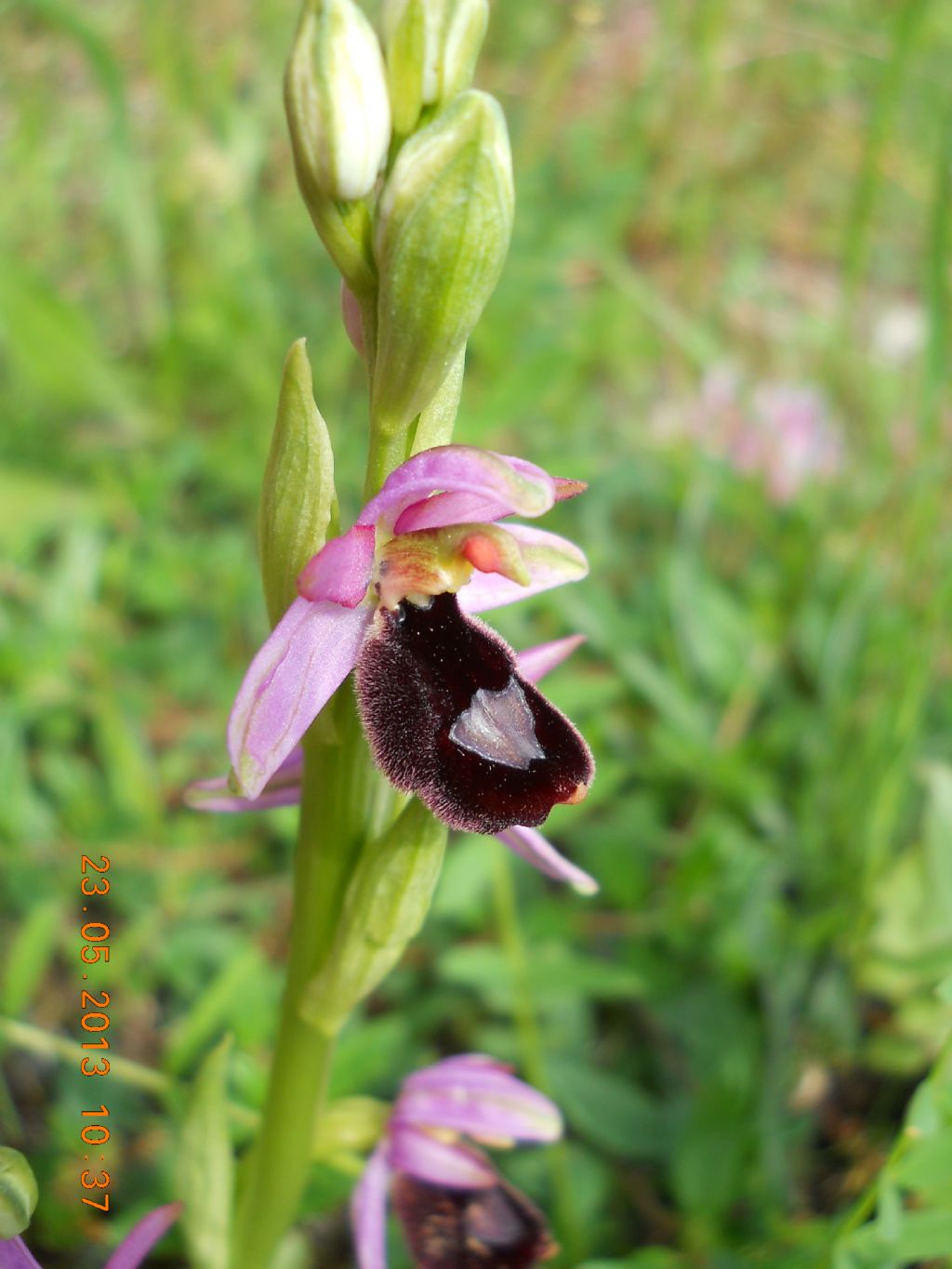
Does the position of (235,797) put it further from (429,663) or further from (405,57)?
(405,57)

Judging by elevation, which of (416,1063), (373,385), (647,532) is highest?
(373,385)

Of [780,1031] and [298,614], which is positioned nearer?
[298,614]

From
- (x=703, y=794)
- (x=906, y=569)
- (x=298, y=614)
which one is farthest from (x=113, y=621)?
(x=906, y=569)

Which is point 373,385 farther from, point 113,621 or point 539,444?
point 539,444

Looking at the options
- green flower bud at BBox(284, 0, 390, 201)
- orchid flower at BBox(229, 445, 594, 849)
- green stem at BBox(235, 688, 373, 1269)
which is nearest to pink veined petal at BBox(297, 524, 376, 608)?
orchid flower at BBox(229, 445, 594, 849)

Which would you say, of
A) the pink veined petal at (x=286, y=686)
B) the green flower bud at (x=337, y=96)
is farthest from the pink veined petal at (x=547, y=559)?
the green flower bud at (x=337, y=96)

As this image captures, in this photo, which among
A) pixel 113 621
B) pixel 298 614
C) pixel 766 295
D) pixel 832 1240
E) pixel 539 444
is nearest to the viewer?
pixel 298 614

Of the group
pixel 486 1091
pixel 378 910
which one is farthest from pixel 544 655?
pixel 486 1091
